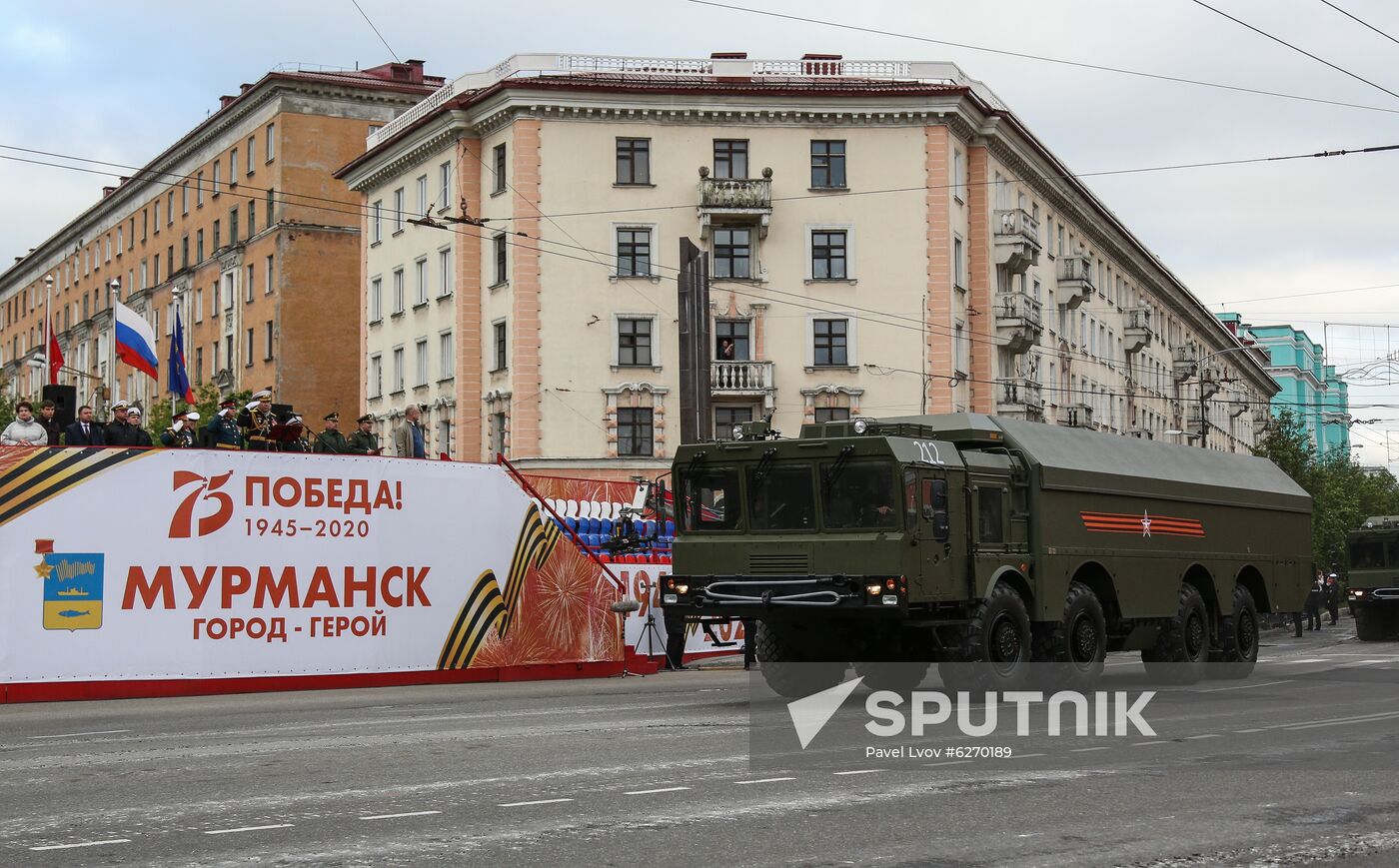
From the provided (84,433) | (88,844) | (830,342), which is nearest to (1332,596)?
(830,342)

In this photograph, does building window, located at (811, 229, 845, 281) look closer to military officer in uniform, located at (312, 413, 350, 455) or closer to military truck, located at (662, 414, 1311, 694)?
military officer in uniform, located at (312, 413, 350, 455)

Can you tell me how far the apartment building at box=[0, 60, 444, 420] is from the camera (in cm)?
7094

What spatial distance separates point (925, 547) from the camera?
53.6 ft

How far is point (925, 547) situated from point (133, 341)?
21410 millimetres

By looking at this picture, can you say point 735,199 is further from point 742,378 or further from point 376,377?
point 376,377

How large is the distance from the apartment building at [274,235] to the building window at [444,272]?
1440 cm

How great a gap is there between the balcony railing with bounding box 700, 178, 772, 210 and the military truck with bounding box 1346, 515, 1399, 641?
21389 millimetres

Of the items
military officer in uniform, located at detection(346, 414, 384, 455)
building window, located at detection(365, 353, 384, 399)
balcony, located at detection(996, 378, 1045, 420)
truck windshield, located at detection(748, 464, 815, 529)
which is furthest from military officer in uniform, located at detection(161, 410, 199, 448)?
building window, located at detection(365, 353, 384, 399)

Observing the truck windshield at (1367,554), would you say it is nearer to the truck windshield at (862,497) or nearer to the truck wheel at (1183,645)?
the truck wheel at (1183,645)

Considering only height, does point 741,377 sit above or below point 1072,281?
below

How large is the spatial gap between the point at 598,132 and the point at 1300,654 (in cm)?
2995

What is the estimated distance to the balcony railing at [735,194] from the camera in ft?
174

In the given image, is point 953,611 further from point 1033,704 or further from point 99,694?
point 99,694

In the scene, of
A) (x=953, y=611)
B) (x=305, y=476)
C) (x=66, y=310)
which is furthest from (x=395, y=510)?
(x=66, y=310)
